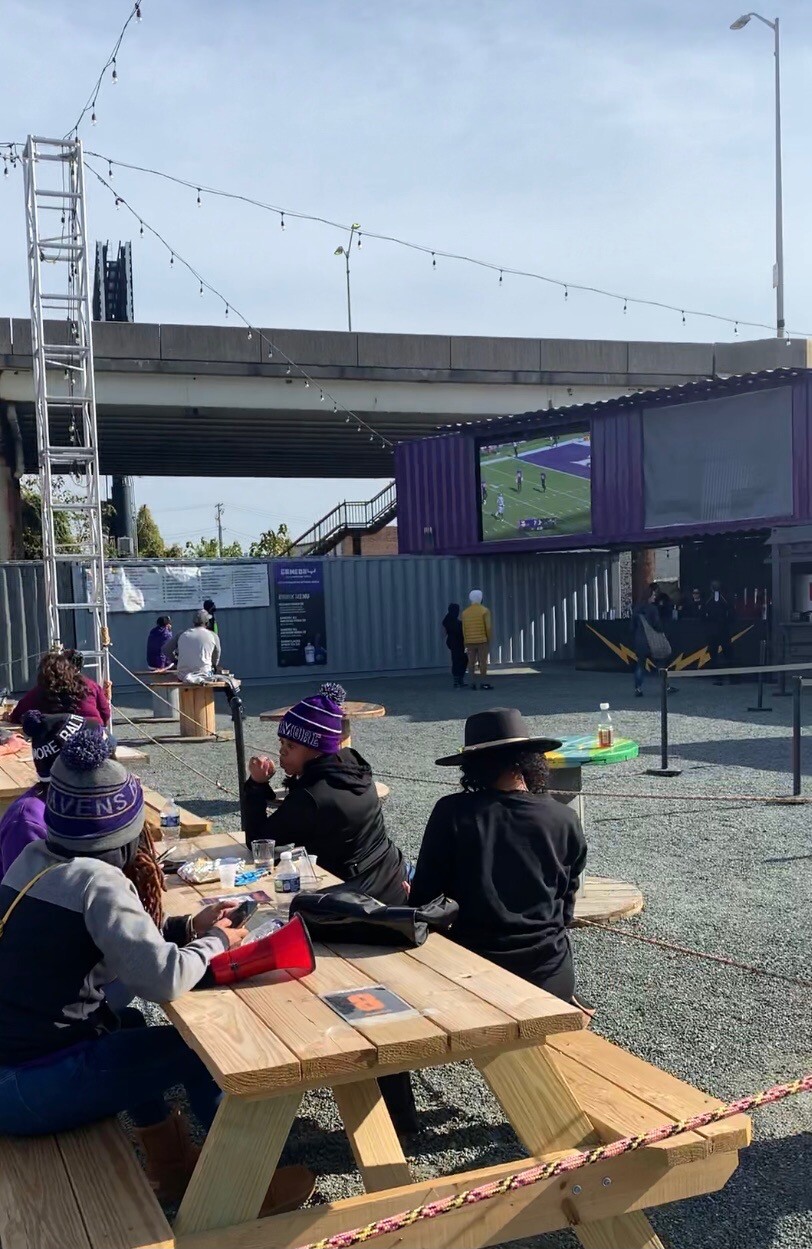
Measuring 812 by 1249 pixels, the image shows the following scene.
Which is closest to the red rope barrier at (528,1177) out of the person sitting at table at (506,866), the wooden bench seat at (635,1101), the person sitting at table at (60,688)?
the wooden bench seat at (635,1101)

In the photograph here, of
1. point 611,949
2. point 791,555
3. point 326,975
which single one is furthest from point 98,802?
point 791,555

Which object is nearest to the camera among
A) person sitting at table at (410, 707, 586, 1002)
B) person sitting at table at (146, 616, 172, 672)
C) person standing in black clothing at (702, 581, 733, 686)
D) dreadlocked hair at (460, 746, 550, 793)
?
person sitting at table at (410, 707, 586, 1002)

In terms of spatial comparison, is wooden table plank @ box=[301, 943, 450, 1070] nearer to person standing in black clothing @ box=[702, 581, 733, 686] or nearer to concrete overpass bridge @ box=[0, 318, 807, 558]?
person standing in black clothing @ box=[702, 581, 733, 686]

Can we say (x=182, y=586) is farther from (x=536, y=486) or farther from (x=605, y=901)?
(x=605, y=901)

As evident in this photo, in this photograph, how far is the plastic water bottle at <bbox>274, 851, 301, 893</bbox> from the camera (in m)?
3.93

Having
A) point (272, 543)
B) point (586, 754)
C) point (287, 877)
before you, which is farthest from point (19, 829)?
point (272, 543)

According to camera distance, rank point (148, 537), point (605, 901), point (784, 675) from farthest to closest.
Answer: point (148, 537) → point (784, 675) → point (605, 901)

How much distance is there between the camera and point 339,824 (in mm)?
4398

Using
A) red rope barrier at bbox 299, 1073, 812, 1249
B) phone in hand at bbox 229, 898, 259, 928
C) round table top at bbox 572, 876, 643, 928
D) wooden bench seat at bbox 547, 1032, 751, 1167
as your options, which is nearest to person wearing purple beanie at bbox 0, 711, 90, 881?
phone in hand at bbox 229, 898, 259, 928

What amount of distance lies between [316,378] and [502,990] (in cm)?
2458

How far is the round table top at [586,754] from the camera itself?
6.46 meters

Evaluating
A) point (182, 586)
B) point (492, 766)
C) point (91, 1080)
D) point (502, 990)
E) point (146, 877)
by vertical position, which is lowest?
point (91, 1080)

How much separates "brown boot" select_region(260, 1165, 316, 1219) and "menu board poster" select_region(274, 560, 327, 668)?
19.6 meters

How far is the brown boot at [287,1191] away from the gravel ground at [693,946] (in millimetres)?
232
